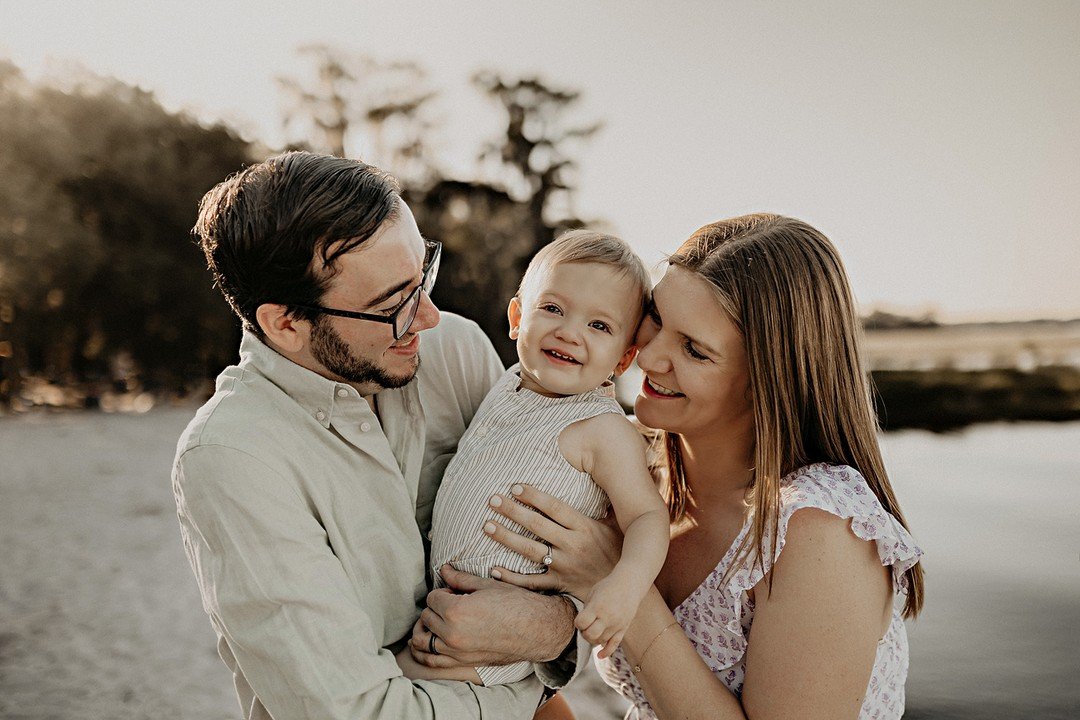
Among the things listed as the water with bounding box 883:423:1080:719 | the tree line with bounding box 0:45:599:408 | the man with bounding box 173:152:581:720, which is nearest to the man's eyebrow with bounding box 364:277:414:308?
the man with bounding box 173:152:581:720

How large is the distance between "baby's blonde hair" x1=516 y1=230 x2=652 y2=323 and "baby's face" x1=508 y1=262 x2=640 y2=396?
2 centimetres

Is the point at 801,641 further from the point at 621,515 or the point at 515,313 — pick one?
the point at 515,313

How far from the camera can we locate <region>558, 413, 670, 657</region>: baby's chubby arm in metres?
1.88

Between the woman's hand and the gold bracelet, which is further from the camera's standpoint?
the woman's hand

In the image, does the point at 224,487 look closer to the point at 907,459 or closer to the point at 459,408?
the point at 459,408

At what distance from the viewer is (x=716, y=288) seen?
82.8 inches

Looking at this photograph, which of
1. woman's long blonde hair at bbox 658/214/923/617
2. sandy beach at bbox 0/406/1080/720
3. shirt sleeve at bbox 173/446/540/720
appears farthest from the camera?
sandy beach at bbox 0/406/1080/720

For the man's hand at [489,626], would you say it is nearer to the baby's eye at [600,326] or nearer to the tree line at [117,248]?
the baby's eye at [600,326]

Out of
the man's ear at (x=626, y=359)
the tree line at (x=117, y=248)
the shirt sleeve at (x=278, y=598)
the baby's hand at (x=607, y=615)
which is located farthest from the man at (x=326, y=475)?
the tree line at (x=117, y=248)

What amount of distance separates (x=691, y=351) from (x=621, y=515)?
437mm

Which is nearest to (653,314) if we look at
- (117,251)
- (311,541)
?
(311,541)

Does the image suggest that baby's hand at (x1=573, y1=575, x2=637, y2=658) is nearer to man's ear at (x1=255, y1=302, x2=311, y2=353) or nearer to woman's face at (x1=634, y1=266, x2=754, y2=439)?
woman's face at (x1=634, y1=266, x2=754, y2=439)

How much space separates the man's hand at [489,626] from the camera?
6.40ft

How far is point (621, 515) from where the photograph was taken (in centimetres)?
216
